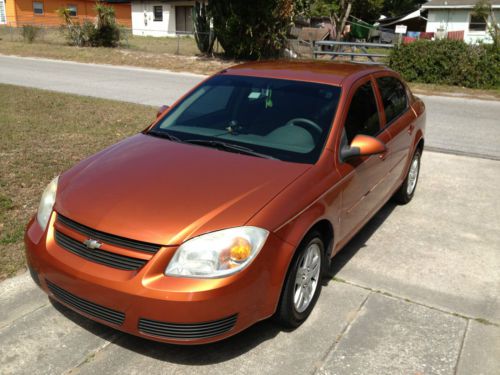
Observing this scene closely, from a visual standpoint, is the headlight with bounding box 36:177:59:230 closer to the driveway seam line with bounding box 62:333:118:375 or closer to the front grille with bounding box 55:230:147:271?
the front grille with bounding box 55:230:147:271

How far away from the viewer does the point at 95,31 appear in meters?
26.6

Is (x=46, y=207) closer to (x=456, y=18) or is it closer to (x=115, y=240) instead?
(x=115, y=240)

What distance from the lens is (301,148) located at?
12.2 feet

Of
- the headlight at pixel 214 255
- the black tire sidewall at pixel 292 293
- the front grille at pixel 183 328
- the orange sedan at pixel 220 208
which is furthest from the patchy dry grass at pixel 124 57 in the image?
the front grille at pixel 183 328

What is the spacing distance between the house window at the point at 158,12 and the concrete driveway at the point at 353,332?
131ft

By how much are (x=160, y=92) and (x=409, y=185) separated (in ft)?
30.8

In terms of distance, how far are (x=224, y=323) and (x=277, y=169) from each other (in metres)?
1.12

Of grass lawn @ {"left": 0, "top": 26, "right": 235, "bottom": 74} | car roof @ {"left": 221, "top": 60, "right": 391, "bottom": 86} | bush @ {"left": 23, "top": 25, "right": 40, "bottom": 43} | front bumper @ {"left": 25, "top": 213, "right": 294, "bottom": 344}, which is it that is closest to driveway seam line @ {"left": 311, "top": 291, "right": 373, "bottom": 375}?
front bumper @ {"left": 25, "top": 213, "right": 294, "bottom": 344}

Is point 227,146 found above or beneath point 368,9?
beneath

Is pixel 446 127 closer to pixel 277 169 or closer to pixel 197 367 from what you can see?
pixel 277 169

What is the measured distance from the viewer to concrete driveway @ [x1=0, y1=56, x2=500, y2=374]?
3057 mm

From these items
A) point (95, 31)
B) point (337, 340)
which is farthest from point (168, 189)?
point (95, 31)

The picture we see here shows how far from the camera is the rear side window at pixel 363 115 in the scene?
4.04 m

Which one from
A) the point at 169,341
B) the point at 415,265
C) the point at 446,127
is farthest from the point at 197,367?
the point at 446,127
